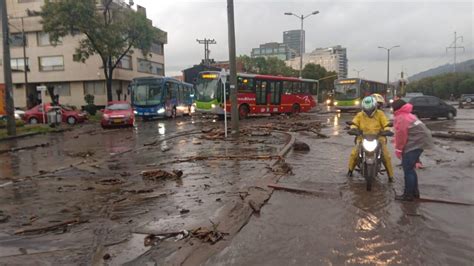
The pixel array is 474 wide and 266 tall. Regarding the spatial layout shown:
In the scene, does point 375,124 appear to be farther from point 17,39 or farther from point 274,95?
point 17,39

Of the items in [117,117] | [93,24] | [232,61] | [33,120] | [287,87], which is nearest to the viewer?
[232,61]

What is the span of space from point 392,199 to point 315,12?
165 ft

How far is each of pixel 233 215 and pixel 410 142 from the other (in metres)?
3.09

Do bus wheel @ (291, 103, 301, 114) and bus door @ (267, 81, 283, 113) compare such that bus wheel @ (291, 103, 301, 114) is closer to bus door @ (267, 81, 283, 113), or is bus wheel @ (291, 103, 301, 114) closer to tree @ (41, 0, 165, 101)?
bus door @ (267, 81, 283, 113)

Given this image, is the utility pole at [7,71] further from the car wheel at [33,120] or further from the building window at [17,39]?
the building window at [17,39]

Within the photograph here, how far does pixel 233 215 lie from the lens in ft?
20.9

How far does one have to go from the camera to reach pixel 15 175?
11.0m

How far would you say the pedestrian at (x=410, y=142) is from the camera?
7027 millimetres

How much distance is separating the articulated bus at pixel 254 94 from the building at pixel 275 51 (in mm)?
104047

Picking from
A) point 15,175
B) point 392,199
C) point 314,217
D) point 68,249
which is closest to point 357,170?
point 392,199

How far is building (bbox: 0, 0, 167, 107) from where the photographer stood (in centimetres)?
5488

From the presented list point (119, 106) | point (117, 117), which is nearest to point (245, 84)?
point (119, 106)

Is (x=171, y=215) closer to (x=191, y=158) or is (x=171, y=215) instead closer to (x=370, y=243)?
(x=370, y=243)

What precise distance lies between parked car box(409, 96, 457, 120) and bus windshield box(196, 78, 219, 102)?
42.2 feet
